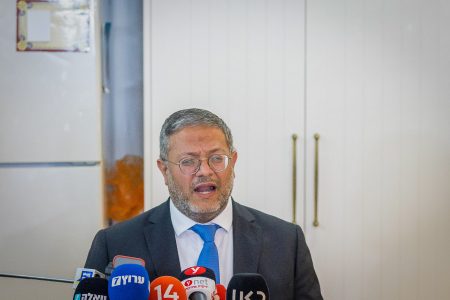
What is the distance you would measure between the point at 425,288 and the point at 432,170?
484mm

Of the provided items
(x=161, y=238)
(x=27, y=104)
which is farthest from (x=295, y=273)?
(x=27, y=104)

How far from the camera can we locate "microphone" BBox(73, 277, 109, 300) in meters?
0.98

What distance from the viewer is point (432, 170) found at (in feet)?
6.62

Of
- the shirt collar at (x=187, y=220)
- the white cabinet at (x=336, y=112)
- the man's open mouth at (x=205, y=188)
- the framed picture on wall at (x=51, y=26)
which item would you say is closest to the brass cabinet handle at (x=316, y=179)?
the white cabinet at (x=336, y=112)

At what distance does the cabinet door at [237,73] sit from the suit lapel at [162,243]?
0.49m

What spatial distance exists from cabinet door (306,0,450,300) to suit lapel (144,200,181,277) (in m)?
0.73

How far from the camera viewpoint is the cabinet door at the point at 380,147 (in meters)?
1.98

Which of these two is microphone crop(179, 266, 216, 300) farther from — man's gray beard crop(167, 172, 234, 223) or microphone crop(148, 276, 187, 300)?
man's gray beard crop(167, 172, 234, 223)

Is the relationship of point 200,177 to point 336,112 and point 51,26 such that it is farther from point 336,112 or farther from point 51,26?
point 51,26

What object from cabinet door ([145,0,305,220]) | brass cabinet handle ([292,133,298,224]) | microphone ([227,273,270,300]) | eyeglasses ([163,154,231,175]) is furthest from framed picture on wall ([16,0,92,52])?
microphone ([227,273,270,300])

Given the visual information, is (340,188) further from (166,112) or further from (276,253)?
(166,112)

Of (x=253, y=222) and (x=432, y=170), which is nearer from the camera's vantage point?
(x=253, y=222)

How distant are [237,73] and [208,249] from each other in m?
0.81

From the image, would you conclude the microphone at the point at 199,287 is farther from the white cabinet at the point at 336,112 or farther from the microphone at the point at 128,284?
the white cabinet at the point at 336,112
